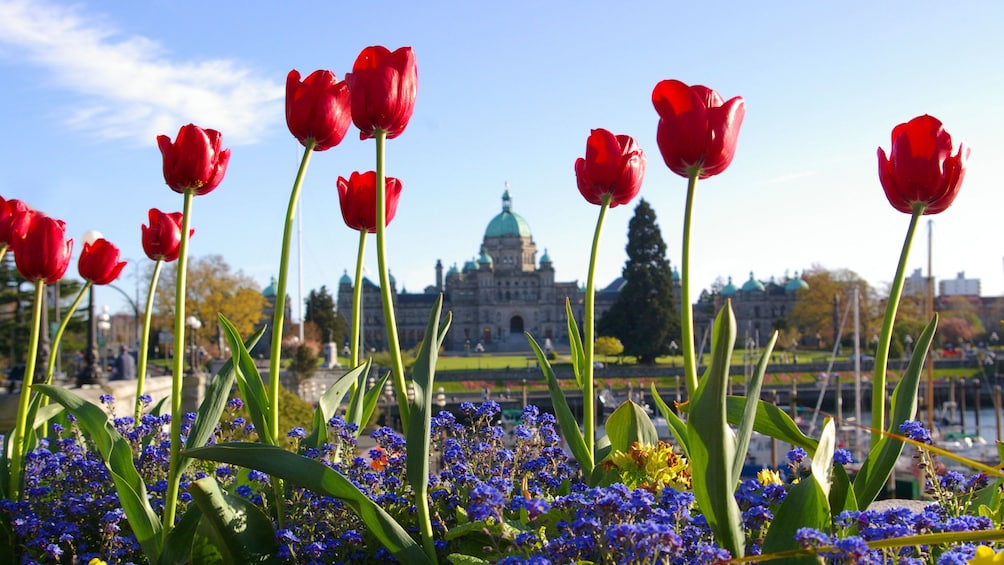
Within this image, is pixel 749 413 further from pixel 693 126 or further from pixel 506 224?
pixel 506 224

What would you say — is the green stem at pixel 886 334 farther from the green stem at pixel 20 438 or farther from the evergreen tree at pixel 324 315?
the evergreen tree at pixel 324 315

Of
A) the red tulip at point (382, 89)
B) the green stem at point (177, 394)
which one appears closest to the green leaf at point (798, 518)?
the red tulip at point (382, 89)

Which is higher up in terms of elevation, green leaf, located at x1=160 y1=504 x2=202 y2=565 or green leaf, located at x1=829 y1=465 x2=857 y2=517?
green leaf, located at x1=829 y1=465 x2=857 y2=517

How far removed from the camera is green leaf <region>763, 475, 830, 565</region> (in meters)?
1.63

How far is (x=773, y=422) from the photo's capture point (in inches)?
79.5

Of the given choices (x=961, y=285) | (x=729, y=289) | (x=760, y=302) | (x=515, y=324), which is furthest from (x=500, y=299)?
(x=961, y=285)

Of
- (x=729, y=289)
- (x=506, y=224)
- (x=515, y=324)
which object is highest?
(x=506, y=224)

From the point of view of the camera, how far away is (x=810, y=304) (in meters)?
61.6

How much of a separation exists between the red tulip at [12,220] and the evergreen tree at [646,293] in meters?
43.3

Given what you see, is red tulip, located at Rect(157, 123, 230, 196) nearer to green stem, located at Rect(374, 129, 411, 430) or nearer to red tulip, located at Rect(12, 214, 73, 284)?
green stem, located at Rect(374, 129, 411, 430)

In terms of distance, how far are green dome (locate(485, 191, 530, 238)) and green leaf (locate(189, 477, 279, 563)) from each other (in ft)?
283

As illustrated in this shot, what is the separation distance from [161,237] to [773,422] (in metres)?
2.06

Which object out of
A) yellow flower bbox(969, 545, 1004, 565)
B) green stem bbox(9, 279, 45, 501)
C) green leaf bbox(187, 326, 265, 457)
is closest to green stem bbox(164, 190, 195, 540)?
green leaf bbox(187, 326, 265, 457)

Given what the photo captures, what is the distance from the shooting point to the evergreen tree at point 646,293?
45.9 m
